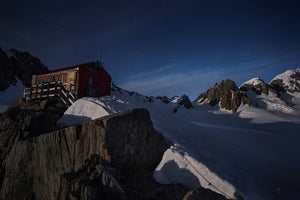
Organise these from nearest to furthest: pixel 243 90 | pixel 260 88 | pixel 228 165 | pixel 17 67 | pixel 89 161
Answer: pixel 89 161 < pixel 228 165 < pixel 17 67 < pixel 260 88 < pixel 243 90

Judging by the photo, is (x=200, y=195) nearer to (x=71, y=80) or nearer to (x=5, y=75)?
(x=71, y=80)

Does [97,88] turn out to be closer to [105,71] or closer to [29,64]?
[105,71]

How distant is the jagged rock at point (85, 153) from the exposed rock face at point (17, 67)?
4680cm

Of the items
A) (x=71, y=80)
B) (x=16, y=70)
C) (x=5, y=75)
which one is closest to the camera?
(x=71, y=80)

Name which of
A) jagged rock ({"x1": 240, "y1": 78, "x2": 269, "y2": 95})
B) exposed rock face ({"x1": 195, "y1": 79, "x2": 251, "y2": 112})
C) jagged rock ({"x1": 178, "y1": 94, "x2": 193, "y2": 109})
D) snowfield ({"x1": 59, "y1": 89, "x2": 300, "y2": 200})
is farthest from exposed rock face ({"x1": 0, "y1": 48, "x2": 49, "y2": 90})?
jagged rock ({"x1": 240, "y1": 78, "x2": 269, "y2": 95})

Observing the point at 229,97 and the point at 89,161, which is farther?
the point at 229,97

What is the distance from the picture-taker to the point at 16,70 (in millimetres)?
48906

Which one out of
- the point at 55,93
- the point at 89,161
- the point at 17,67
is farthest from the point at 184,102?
the point at 17,67

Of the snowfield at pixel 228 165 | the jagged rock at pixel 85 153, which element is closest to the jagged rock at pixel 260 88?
the snowfield at pixel 228 165

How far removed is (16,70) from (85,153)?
2700 inches

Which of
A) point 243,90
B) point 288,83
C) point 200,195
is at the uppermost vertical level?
point 288,83

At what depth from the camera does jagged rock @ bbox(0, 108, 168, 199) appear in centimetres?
504

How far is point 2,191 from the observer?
6.96 m

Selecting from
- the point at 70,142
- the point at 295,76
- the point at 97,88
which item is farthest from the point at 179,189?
the point at 295,76
